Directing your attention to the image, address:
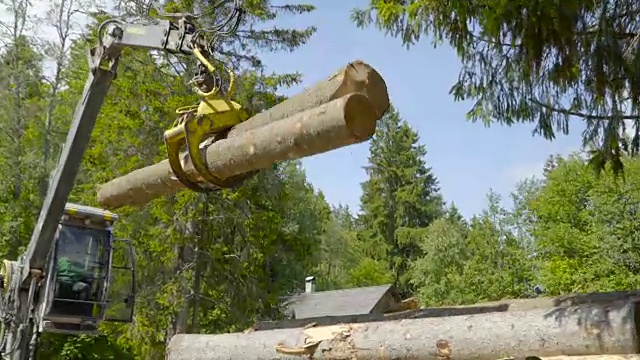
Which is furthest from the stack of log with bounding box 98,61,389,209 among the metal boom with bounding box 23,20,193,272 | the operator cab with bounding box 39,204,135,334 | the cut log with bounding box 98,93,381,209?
the operator cab with bounding box 39,204,135,334

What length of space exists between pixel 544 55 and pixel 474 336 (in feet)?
11.1

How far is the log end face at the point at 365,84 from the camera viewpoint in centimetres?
367

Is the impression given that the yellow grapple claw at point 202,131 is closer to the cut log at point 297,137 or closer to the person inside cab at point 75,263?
the cut log at point 297,137

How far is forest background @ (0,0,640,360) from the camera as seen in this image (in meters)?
6.82

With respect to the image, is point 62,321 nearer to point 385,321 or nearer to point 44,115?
point 385,321

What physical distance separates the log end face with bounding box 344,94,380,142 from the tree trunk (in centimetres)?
137

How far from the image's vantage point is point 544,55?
6508 millimetres

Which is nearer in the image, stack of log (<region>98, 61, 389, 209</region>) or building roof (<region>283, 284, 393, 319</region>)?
stack of log (<region>98, 61, 389, 209</region>)

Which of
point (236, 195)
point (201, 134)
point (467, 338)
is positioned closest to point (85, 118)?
point (201, 134)

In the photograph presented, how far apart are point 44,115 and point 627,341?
2006 cm

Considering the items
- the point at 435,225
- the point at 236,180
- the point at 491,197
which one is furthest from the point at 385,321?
the point at 435,225

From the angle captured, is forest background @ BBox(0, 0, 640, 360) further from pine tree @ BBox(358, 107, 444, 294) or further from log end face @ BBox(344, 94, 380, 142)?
pine tree @ BBox(358, 107, 444, 294)

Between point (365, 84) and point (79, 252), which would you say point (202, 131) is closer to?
point (365, 84)

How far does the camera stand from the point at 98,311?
8.88 m
